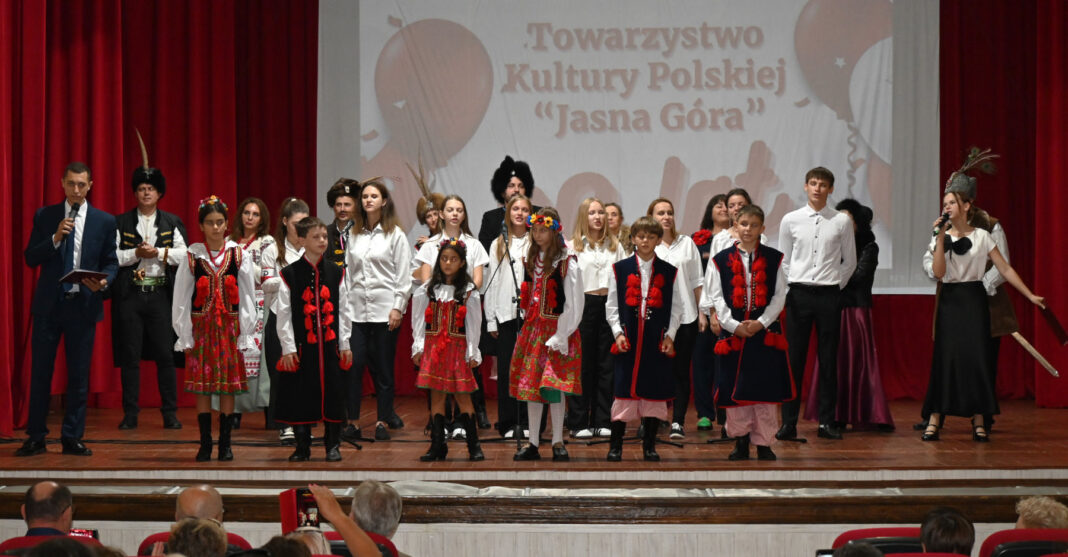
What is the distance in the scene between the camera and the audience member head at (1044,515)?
304 centimetres

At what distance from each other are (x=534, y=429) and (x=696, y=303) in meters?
1.49

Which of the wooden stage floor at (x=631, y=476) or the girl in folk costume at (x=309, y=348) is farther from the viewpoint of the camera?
the girl in folk costume at (x=309, y=348)

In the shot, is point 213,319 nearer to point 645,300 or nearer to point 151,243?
point 151,243

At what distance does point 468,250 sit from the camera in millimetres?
6270

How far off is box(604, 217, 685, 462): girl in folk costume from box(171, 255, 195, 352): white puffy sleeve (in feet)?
7.01

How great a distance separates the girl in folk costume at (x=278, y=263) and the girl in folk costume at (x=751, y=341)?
88.9 inches

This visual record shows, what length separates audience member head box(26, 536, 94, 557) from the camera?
236 cm

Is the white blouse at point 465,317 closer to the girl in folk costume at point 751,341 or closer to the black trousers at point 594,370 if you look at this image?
the black trousers at point 594,370

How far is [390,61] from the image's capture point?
28.3 ft

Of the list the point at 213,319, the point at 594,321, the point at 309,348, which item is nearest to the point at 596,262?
the point at 594,321

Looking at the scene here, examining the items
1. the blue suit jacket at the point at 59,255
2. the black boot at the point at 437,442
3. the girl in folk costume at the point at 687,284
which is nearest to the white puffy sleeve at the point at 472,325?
the black boot at the point at 437,442

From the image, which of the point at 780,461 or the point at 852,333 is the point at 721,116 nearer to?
the point at 852,333

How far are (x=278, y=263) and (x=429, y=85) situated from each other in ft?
10.6

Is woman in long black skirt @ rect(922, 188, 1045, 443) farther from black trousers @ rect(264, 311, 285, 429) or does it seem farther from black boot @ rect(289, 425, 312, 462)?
black trousers @ rect(264, 311, 285, 429)
